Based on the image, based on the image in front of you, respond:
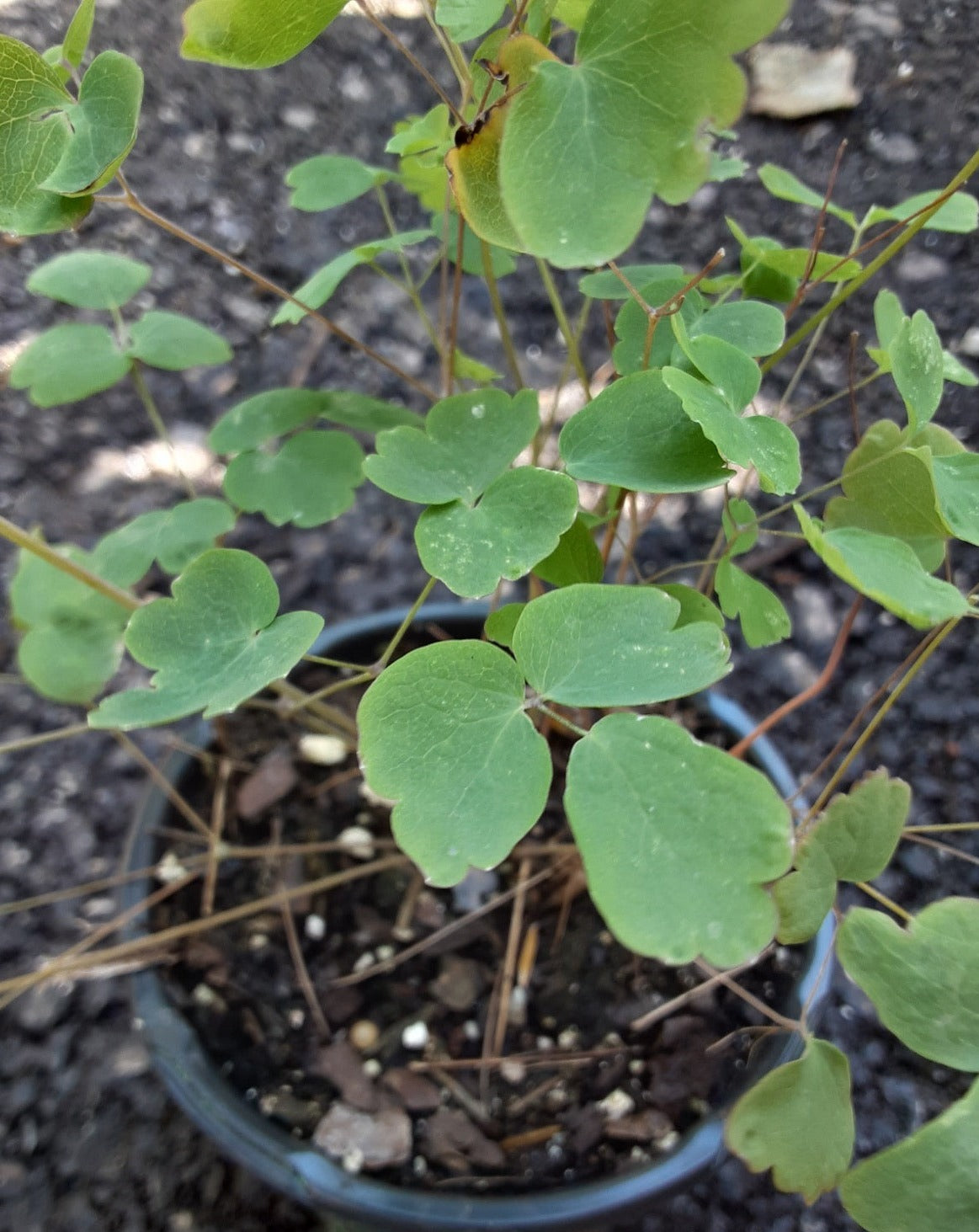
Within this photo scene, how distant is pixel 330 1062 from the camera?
85cm

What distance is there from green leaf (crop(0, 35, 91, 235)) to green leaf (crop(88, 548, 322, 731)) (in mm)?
210

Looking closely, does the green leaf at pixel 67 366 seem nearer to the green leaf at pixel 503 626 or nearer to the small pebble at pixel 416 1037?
the green leaf at pixel 503 626

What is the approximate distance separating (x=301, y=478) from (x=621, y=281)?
33 centimetres

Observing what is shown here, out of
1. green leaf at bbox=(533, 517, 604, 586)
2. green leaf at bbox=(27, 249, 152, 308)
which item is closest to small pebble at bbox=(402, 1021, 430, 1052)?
green leaf at bbox=(533, 517, 604, 586)

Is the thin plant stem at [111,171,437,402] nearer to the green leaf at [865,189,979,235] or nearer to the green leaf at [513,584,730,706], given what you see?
the green leaf at [513,584,730,706]

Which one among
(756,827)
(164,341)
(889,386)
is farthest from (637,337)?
(889,386)

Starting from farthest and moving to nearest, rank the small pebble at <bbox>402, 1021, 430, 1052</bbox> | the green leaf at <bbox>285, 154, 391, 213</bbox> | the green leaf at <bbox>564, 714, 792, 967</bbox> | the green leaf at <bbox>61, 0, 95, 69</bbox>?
the small pebble at <bbox>402, 1021, 430, 1052</bbox> < the green leaf at <bbox>285, 154, 391, 213</bbox> < the green leaf at <bbox>61, 0, 95, 69</bbox> < the green leaf at <bbox>564, 714, 792, 967</bbox>

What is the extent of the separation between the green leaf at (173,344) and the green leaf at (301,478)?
10 cm

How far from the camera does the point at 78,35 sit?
0.52 m

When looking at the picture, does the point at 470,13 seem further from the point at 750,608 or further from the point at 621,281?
the point at 750,608

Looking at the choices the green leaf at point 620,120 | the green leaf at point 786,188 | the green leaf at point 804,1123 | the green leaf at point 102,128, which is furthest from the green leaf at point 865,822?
the green leaf at point 102,128

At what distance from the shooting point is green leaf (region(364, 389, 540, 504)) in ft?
→ 1.85

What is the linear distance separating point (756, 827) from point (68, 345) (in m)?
0.71

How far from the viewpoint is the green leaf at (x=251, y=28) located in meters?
0.47
